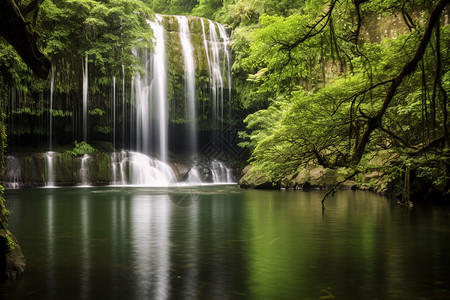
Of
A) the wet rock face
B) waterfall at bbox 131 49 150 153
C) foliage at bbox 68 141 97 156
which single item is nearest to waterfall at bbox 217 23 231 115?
waterfall at bbox 131 49 150 153

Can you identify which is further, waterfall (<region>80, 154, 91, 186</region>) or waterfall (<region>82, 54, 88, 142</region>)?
waterfall (<region>82, 54, 88, 142</region>)

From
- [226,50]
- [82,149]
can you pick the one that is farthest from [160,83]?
[82,149]

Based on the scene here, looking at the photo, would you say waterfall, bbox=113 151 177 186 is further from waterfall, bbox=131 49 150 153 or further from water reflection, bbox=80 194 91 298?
water reflection, bbox=80 194 91 298

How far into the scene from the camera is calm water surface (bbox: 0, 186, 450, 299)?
6074 millimetres

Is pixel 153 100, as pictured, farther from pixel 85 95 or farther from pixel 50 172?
pixel 50 172

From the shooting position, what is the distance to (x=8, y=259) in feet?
21.0

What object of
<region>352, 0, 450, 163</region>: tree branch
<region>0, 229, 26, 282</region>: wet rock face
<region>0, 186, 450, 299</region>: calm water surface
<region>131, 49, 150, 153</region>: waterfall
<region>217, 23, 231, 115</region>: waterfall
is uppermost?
<region>217, 23, 231, 115</region>: waterfall

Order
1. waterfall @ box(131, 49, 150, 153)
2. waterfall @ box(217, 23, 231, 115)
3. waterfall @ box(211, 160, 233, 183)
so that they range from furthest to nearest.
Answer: waterfall @ box(217, 23, 231, 115) < waterfall @ box(211, 160, 233, 183) < waterfall @ box(131, 49, 150, 153)

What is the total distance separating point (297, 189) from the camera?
27.4m

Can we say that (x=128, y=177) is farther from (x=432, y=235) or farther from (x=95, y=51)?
(x=432, y=235)

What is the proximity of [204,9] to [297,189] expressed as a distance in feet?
76.9

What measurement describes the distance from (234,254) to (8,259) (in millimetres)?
3550

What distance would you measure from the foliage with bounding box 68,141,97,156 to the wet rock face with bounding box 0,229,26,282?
26.8 m

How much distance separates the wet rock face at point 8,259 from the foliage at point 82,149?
87.8 ft
